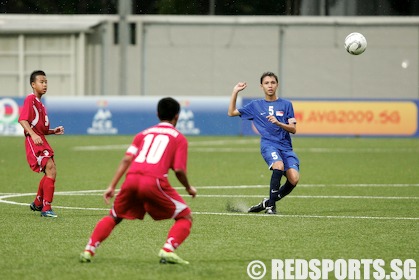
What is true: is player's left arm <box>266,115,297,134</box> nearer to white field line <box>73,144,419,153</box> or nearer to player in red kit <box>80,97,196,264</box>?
player in red kit <box>80,97,196,264</box>

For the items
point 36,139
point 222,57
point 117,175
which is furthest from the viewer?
point 222,57

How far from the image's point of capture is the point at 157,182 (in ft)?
28.1

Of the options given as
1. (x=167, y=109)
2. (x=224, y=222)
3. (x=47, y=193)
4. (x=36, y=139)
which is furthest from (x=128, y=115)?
(x=167, y=109)

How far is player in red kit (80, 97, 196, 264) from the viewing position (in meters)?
8.57

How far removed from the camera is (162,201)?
8633 millimetres

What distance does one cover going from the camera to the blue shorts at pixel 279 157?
1324cm

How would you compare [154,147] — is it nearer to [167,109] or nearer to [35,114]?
[167,109]

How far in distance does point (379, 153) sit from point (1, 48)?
78.2 ft

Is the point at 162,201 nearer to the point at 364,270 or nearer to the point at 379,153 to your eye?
the point at 364,270

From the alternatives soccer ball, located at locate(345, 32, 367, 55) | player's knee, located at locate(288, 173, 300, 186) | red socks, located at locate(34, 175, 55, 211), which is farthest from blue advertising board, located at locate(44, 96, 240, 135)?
red socks, located at locate(34, 175, 55, 211)

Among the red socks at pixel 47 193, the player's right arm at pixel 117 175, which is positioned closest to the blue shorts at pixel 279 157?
the red socks at pixel 47 193

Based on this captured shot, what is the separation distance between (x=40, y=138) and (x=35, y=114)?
466mm

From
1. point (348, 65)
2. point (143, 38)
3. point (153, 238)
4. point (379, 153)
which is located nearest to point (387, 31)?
point (348, 65)

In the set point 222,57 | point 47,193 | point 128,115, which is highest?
point 222,57
